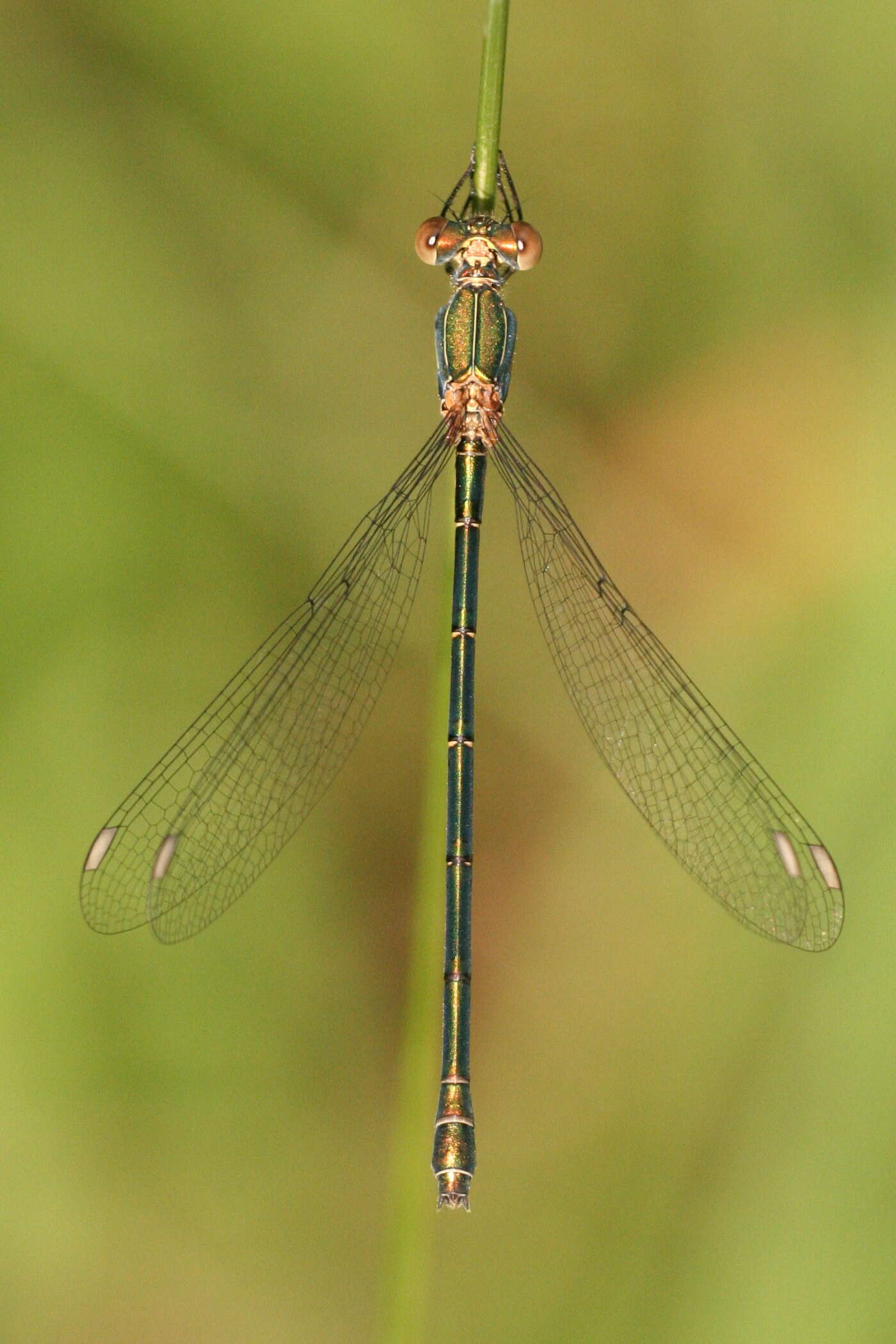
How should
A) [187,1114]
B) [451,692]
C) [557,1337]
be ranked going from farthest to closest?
1. [451,692]
2. [187,1114]
3. [557,1337]

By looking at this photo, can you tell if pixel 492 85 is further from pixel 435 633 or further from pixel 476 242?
pixel 435 633

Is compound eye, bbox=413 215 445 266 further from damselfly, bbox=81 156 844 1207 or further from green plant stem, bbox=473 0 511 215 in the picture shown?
green plant stem, bbox=473 0 511 215

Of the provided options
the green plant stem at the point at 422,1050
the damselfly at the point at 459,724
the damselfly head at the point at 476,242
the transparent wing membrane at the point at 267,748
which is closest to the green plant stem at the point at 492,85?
the green plant stem at the point at 422,1050

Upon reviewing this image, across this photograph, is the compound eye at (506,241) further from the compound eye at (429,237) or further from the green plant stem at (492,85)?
the green plant stem at (492,85)

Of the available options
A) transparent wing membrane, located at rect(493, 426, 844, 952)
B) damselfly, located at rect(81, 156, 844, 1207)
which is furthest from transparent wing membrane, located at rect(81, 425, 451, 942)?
transparent wing membrane, located at rect(493, 426, 844, 952)

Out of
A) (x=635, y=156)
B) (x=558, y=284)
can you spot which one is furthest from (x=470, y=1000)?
(x=635, y=156)

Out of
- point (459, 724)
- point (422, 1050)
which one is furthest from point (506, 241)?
point (422, 1050)

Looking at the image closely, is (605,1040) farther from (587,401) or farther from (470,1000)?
(587,401)
